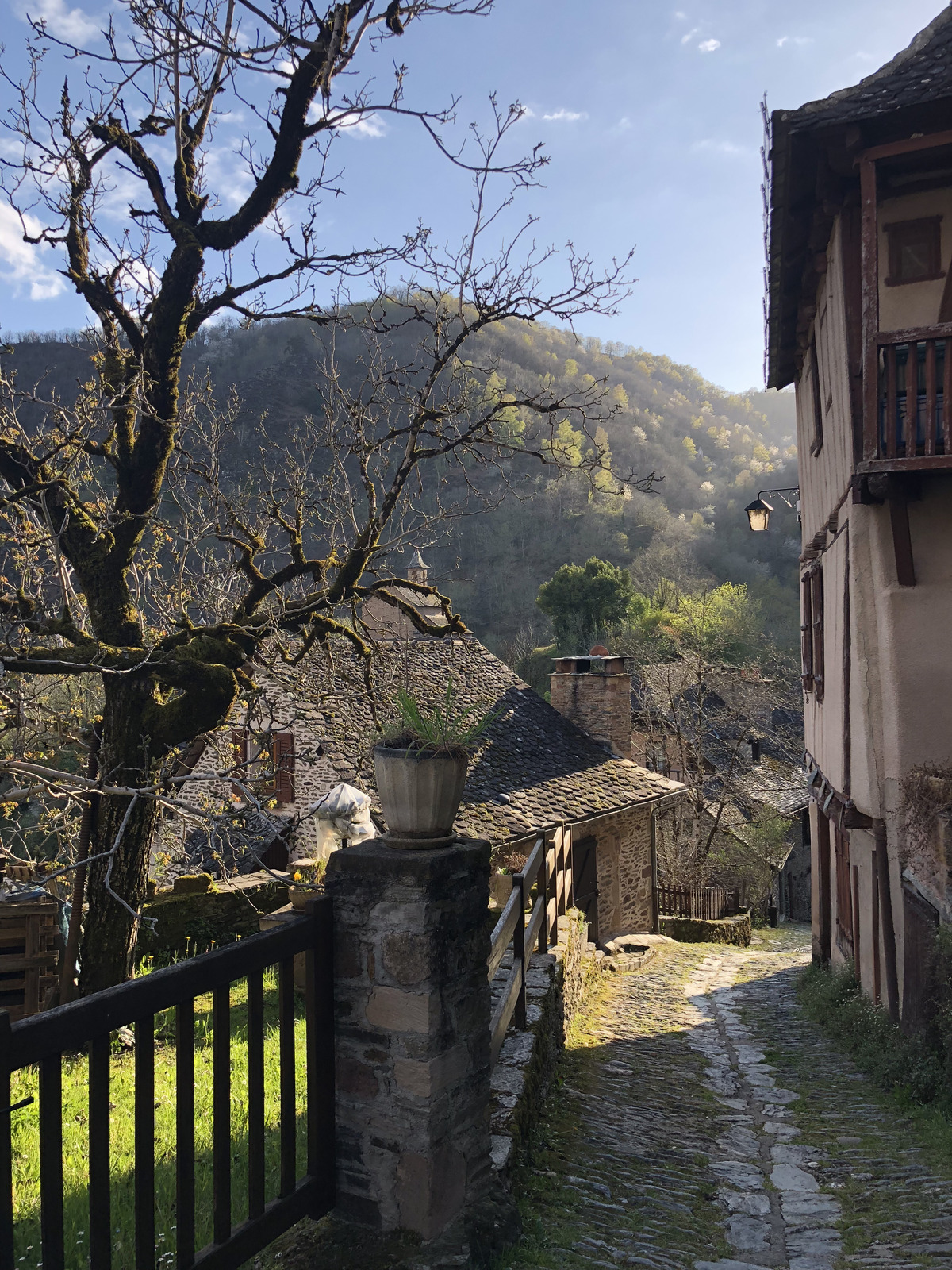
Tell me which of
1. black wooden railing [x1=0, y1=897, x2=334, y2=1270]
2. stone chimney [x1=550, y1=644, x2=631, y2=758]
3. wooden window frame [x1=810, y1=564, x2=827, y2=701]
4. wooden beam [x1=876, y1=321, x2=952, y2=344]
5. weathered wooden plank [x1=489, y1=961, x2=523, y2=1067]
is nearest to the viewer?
black wooden railing [x1=0, y1=897, x2=334, y2=1270]

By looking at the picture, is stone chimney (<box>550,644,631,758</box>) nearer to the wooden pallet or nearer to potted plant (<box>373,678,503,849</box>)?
the wooden pallet

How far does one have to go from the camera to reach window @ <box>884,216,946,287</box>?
293 inches

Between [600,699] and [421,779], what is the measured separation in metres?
16.1

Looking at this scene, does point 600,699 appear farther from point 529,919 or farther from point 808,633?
point 529,919

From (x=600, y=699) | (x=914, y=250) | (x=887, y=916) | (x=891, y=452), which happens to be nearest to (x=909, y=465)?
(x=891, y=452)

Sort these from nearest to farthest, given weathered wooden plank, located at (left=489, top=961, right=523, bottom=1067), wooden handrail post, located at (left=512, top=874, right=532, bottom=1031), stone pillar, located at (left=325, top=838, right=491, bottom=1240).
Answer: stone pillar, located at (left=325, top=838, right=491, bottom=1240) < weathered wooden plank, located at (left=489, top=961, right=523, bottom=1067) < wooden handrail post, located at (left=512, top=874, right=532, bottom=1031)

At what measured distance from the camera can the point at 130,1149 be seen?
4812 mm

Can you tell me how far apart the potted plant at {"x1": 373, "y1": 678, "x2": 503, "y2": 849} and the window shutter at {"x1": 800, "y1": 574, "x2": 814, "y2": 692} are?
828 cm

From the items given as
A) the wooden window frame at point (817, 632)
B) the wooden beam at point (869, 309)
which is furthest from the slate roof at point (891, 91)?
the wooden window frame at point (817, 632)

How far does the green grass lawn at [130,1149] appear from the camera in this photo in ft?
12.0

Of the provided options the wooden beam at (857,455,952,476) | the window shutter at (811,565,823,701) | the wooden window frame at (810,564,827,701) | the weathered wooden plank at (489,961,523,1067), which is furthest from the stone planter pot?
the window shutter at (811,565,823,701)

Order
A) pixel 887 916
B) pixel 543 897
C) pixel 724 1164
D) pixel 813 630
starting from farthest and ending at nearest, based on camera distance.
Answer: pixel 813 630 → pixel 543 897 → pixel 887 916 → pixel 724 1164

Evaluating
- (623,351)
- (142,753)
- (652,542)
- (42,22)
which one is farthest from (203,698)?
(623,351)

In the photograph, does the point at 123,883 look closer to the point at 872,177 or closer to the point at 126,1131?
the point at 126,1131
